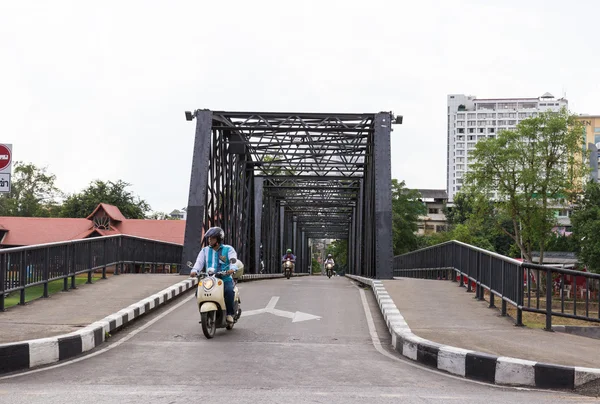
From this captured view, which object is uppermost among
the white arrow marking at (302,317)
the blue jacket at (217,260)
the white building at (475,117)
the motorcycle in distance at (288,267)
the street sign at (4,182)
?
the white building at (475,117)

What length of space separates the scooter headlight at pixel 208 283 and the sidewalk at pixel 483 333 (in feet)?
8.87

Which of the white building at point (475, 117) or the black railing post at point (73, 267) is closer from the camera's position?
the black railing post at point (73, 267)

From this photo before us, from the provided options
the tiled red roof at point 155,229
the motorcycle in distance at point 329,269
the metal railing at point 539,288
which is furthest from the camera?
the tiled red roof at point 155,229

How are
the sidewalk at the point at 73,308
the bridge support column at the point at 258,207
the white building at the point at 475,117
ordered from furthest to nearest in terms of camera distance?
the white building at the point at 475,117
the bridge support column at the point at 258,207
the sidewalk at the point at 73,308

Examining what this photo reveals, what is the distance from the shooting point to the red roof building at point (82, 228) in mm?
55938

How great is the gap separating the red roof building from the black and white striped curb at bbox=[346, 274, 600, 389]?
48775 mm

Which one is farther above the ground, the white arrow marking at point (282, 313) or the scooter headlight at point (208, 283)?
the scooter headlight at point (208, 283)

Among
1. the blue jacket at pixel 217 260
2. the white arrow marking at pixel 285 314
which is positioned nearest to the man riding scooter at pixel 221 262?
the blue jacket at pixel 217 260

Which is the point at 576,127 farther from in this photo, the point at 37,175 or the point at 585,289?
the point at 37,175

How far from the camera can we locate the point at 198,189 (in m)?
19.4

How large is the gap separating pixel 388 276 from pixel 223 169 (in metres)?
8.21

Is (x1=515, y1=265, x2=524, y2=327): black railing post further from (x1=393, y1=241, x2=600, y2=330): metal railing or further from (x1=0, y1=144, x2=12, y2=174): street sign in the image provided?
(x1=0, y1=144, x2=12, y2=174): street sign

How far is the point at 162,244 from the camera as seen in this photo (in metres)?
21.3

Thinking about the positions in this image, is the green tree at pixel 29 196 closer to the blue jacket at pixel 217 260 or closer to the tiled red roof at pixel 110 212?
the tiled red roof at pixel 110 212
